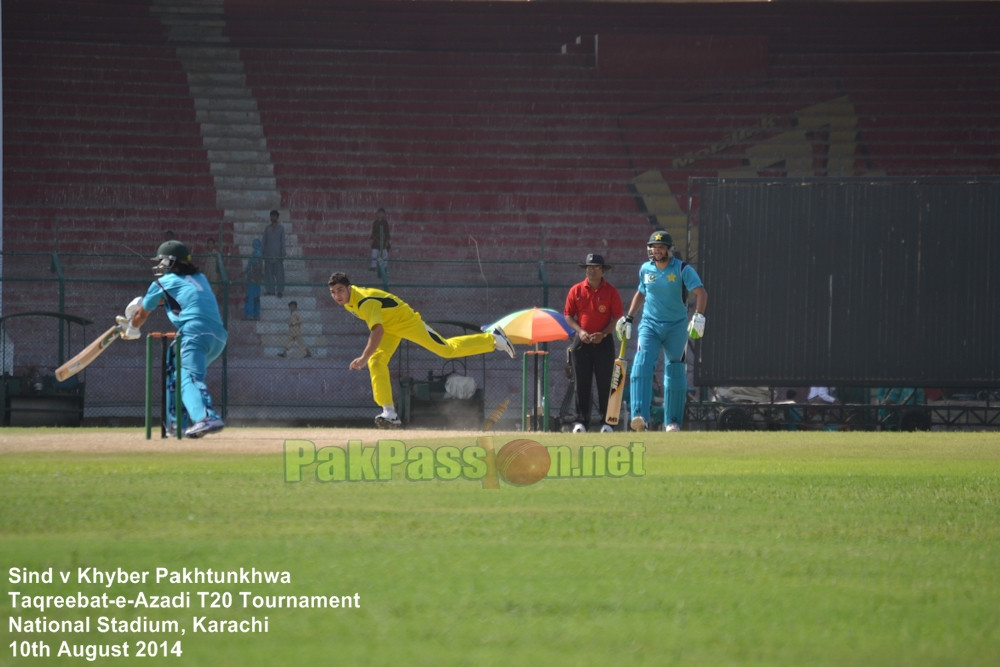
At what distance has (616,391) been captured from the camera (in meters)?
14.9

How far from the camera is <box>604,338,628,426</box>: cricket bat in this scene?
1484cm

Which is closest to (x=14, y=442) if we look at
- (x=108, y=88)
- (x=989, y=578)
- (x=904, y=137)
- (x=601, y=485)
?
(x=601, y=485)

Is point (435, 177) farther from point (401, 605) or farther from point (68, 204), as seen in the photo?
point (401, 605)

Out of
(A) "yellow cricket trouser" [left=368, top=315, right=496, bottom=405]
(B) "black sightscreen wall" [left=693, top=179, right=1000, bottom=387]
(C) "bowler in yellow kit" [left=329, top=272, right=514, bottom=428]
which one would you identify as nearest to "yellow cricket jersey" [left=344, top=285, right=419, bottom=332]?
(C) "bowler in yellow kit" [left=329, top=272, right=514, bottom=428]

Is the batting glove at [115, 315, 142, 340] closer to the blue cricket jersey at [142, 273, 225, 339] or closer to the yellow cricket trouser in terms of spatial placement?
the blue cricket jersey at [142, 273, 225, 339]

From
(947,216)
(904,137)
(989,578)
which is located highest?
(904,137)

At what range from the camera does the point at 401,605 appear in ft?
18.0

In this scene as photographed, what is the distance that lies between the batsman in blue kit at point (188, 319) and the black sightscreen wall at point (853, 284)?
7.22 m

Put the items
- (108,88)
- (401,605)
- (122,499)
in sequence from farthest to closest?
(108,88)
(122,499)
(401,605)

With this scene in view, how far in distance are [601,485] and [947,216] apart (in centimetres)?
972

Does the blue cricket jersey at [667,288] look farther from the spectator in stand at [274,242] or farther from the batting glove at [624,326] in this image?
the spectator in stand at [274,242]

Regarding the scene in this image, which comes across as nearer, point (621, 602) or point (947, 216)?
point (621, 602)

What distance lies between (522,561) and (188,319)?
21.8ft

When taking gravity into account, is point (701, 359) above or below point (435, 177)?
below
